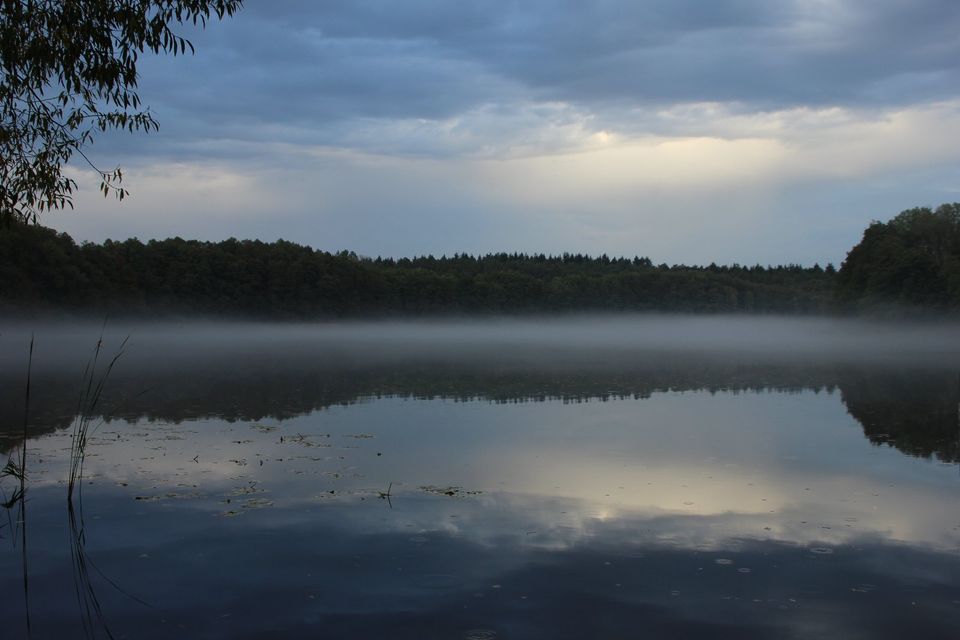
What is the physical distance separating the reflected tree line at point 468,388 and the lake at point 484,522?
257 mm

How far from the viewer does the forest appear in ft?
254

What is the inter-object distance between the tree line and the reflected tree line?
32.4 m

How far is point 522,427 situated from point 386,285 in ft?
359

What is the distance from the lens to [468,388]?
24766 mm

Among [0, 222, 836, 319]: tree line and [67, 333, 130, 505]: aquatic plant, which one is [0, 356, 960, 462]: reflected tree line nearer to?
[67, 333, 130, 505]: aquatic plant

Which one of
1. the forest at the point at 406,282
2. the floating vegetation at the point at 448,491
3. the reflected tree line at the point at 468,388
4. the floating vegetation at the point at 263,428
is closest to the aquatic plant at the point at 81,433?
the reflected tree line at the point at 468,388

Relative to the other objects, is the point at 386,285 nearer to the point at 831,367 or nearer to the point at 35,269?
the point at 35,269

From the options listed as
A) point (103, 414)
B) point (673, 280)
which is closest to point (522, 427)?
point (103, 414)

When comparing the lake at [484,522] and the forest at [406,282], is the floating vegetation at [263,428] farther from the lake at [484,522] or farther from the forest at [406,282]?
the forest at [406,282]

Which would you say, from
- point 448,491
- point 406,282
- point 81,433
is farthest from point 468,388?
point 406,282

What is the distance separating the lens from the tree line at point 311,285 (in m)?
79.7

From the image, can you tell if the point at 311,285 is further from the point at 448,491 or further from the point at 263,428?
the point at 448,491

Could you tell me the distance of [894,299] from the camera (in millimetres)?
79250

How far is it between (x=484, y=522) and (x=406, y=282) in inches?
4807
